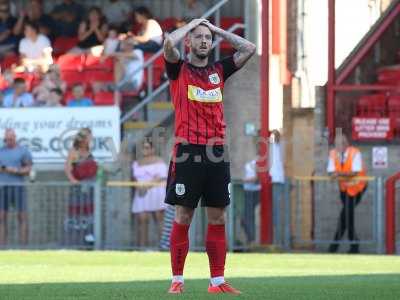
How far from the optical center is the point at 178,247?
11.0 meters

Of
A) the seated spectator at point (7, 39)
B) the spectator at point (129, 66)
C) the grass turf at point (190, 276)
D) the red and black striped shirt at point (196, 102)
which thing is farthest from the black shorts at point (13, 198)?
the red and black striped shirt at point (196, 102)

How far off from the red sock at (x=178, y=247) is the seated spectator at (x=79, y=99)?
11618 millimetres

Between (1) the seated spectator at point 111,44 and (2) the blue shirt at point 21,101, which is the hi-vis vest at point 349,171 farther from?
(2) the blue shirt at point 21,101

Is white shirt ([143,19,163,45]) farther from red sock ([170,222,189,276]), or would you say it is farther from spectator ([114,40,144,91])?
red sock ([170,222,189,276])

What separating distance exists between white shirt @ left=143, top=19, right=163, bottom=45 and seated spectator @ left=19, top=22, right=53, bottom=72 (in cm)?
182

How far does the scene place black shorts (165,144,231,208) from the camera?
35.8 feet

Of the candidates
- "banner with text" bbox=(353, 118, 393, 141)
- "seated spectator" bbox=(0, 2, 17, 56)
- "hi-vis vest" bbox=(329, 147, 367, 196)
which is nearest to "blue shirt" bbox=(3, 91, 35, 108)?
"seated spectator" bbox=(0, 2, 17, 56)

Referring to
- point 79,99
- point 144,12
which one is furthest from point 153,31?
point 79,99

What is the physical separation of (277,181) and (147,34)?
13.8ft

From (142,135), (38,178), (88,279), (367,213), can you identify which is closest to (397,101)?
(367,213)

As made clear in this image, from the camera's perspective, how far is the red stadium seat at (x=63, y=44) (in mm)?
24859

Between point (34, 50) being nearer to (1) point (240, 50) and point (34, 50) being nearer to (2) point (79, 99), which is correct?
(2) point (79, 99)

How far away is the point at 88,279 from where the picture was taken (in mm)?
12664

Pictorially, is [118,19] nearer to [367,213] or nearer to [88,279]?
[367,213]
